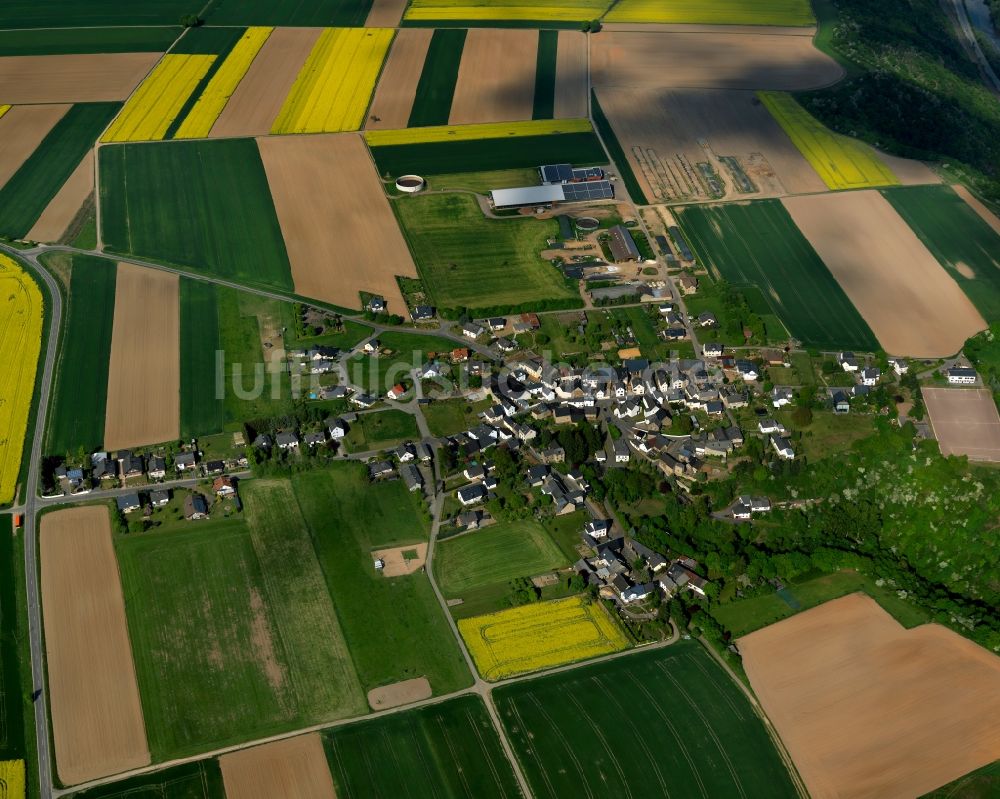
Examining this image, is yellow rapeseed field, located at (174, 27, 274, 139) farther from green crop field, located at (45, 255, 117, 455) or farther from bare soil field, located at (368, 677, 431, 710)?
bare soil field, located at (368, 677, 431, 710)

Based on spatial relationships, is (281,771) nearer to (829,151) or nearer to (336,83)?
(336,83)

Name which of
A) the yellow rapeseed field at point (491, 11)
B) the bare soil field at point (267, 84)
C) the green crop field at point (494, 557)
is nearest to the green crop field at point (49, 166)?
the bare soil field at point (267, 84)

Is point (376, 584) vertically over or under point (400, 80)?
under

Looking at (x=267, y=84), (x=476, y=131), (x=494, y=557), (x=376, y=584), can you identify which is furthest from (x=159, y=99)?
(x=494, y=557)

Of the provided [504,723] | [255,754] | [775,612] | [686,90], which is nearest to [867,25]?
[686,90]

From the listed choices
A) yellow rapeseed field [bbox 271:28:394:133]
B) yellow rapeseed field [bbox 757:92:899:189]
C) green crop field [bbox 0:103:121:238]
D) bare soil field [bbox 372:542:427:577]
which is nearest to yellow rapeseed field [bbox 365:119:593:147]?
yellow rapeseed field [bbox 271:28:394:133]

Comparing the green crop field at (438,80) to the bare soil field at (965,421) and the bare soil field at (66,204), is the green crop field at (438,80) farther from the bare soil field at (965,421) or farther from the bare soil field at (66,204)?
the bare soil field at (965,421)

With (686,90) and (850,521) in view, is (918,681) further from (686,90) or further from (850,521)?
(686,90)
